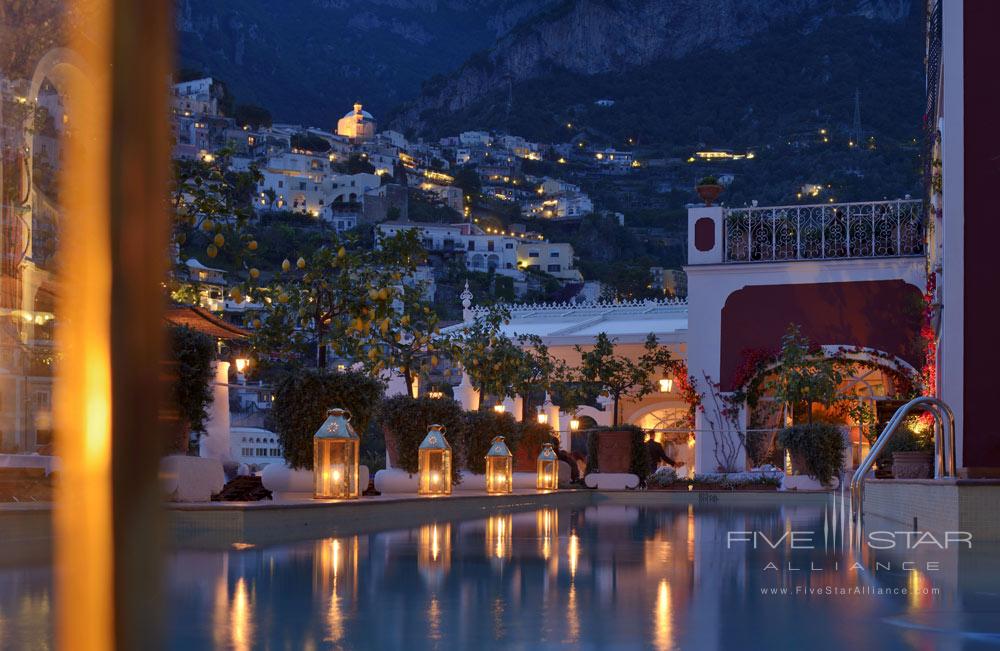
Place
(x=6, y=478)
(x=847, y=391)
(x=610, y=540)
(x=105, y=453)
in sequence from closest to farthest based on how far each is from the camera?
1. (x=105, y=453)
2. (x=610, y=540)
3. (x=6, y=478)
4. (x=847, y=391)

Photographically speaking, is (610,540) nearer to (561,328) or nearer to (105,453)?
(105,453)

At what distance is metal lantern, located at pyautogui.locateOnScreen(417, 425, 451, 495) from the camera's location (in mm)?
14336

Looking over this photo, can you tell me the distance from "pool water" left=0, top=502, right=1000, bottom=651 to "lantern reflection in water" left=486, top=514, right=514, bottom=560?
1.0 inches

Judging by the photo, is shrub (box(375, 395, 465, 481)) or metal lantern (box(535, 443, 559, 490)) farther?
metal lantern (box(535, 443, 559, 490))

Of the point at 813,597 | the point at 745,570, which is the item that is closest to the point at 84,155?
the point at 813,597

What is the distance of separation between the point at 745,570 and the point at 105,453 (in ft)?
19.2

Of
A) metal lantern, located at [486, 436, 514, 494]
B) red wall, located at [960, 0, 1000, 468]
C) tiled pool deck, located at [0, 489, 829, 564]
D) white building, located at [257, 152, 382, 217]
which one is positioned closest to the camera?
tiled pool deck, located at [0, 489, 829, 564]

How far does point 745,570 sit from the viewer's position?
6.61 m

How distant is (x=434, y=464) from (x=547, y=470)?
5.85m

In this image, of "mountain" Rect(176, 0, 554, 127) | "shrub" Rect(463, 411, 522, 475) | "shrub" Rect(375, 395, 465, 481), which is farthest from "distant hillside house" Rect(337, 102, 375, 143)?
"shrub" Rect(375, 395, 465, 481)

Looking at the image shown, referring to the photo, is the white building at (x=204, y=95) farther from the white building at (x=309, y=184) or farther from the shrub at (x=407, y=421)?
the shrub at (x=407, y=421)

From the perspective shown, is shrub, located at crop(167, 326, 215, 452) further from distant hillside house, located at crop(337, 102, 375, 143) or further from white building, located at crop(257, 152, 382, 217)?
distant hillside house, located at crop(337, 102, 375, 143)

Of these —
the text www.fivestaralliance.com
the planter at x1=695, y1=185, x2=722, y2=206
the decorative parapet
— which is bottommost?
the text www.fivestaralliance.com

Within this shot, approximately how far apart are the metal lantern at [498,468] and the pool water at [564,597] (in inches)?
312
